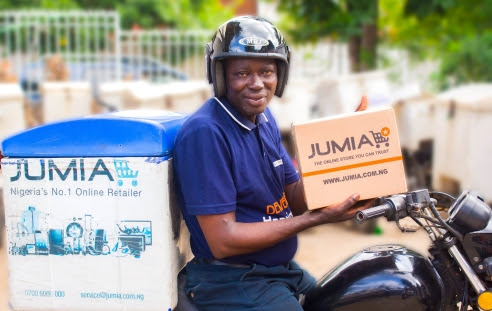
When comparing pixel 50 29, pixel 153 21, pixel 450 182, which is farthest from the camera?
pixel 153 21

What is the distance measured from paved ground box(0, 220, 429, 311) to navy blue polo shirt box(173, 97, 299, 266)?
3495mm

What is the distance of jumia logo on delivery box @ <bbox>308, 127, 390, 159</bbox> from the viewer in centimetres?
239

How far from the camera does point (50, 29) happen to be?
37.8ft

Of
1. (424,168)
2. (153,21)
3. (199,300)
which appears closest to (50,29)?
(424,168)

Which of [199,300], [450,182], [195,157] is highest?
[195,157]

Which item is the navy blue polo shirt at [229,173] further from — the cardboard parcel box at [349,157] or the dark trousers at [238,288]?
the cardboard parcel box at [349,157]

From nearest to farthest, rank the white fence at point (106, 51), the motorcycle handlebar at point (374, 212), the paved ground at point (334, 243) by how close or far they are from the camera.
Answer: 1. the motorcycle handlebar at point (374, 212)
2. the paved ground at point (334, 243)
3. the white fence at point (106, 51)

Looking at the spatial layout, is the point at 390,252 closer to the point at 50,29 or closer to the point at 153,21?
the point at 50,29

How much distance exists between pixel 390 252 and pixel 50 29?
10.1 metres

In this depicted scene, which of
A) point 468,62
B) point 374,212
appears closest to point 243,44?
point 374,212

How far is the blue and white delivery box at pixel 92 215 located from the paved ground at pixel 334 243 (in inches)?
145

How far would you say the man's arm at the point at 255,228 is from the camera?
2.35 metres

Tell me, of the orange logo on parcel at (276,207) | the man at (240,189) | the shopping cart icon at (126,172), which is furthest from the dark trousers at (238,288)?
the shopping cart icon at (126,172)

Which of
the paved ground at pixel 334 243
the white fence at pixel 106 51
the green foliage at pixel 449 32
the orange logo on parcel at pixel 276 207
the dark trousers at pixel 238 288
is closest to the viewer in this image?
the dark trousers at pixel 238 288
